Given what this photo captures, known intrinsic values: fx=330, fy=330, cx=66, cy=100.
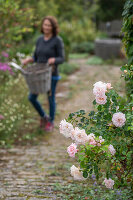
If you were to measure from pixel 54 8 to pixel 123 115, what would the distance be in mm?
14729

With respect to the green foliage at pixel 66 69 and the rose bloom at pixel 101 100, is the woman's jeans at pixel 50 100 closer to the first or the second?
the rose bloom at pixel 101 100

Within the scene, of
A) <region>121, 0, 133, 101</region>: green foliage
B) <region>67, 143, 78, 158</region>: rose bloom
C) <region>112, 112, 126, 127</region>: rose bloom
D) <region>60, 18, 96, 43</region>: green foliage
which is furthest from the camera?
<region>60, 18, 96, 43</region>: green foliage

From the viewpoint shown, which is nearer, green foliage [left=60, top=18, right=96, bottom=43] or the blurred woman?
the blurred woman

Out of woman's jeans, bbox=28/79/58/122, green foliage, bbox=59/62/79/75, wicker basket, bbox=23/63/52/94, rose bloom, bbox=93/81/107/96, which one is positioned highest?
rose bloom, bbox=93/81/107/96

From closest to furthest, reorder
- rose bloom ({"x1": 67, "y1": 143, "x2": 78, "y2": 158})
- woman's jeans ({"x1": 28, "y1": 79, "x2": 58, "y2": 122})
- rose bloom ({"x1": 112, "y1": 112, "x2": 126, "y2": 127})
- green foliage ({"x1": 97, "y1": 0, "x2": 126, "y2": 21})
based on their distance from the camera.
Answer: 1. rose bloom ({"x1": 112, "y1": 112, "x2": 126, "y2": 127})
2. rose bloom ({"x1": 67, "y1": 143, "x2": 78, "y2": 158})
3. woman's jeans ({"x1": 28, "y1": 79, "x2": 58, "y2": 122})
4. green foliage ({"x1": 97, "y1": 0, "x2": 126, "y2": 21})

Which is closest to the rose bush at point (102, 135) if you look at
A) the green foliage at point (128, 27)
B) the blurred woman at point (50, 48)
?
the green foliage at point (128, 27)

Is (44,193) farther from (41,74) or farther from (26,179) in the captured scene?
(41,74)

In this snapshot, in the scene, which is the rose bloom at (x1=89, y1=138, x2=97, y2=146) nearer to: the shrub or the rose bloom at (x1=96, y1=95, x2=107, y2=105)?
the rose bloom at (x1=96, y1=95, x2=107, y2=105)

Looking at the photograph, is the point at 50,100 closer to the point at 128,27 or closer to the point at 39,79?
the point at 39,79

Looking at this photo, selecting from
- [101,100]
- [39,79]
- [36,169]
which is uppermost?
[101,100]

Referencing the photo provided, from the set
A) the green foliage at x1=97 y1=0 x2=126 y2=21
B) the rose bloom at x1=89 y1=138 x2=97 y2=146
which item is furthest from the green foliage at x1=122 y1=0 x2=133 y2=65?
the green foliage at x1=97 y1=0 x2=126 y2=21

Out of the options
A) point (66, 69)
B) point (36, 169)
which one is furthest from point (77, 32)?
point (36, 169)

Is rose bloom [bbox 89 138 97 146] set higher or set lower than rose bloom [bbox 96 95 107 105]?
lower

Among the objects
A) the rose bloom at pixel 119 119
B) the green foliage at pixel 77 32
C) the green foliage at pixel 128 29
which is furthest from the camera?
the green foliage at pixel 77 32
